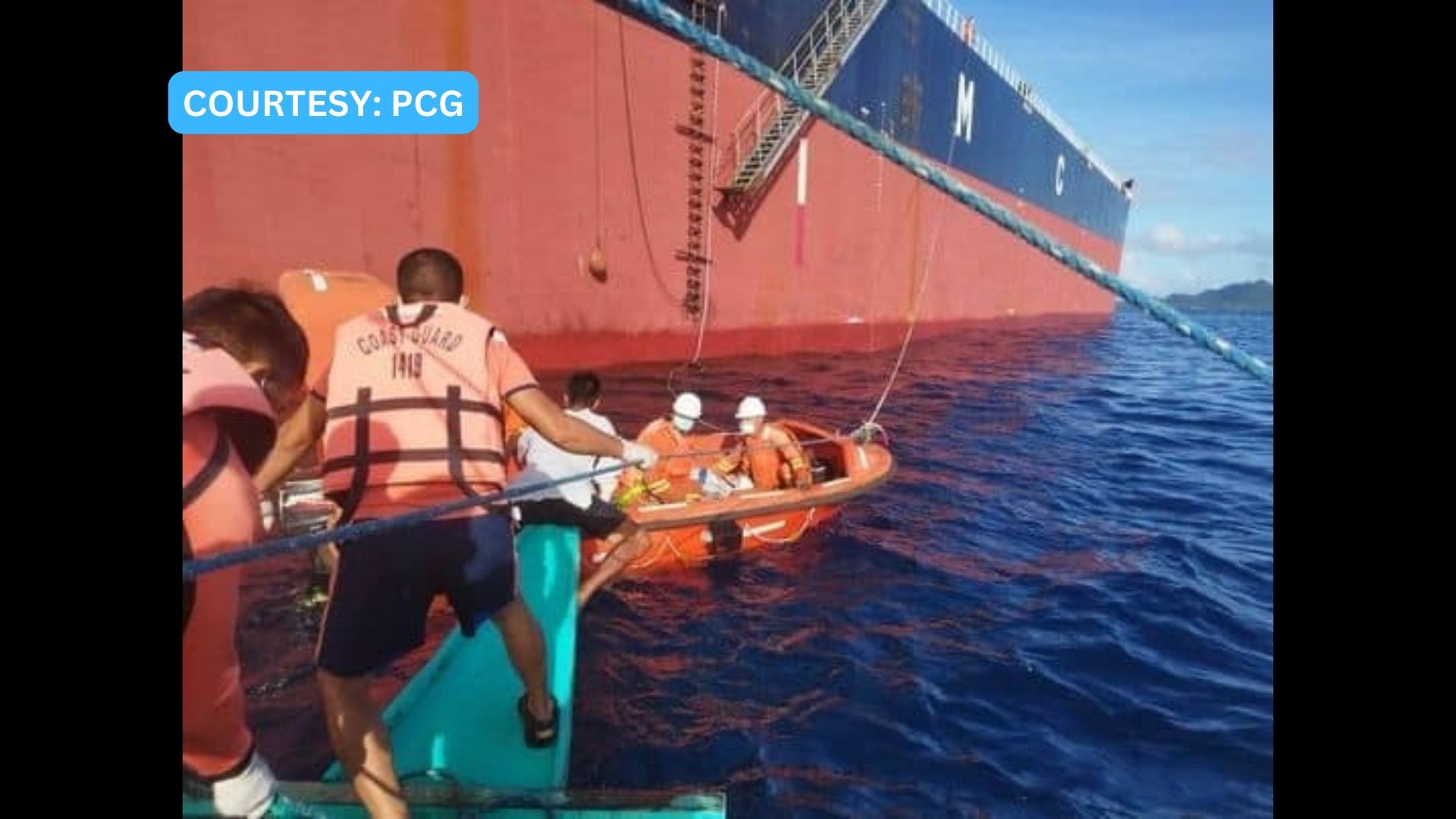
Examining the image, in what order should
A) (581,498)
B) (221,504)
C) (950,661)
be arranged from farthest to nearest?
(581,498), (950,661), (221,504)

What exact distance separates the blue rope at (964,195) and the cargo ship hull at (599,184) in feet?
22.6

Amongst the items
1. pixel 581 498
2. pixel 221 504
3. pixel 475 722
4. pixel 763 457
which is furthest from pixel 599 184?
pixel 221 504

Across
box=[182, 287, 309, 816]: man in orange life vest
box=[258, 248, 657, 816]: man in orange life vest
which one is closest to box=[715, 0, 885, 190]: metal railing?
box=[258, 248, 657, 816]: man in orange life vest

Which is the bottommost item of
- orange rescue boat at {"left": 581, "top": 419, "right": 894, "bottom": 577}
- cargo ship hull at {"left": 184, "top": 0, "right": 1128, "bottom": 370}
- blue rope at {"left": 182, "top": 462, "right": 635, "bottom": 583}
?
orange rescue boat at {"left": 581, "top": 419, "right": 894, "bottom": 577}

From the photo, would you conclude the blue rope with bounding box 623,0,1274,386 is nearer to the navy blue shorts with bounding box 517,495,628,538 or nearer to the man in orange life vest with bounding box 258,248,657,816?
the man in orange life vest with bounding box 258,248,657,816

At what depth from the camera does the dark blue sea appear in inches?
142

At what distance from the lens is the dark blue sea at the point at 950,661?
11.8ft

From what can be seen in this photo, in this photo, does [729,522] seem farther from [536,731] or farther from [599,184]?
[599,184]

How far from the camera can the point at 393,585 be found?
240 cm

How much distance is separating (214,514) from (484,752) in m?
1.81

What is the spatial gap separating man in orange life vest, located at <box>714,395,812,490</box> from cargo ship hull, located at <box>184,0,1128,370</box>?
443cm

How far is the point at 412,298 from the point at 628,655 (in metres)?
2.87
